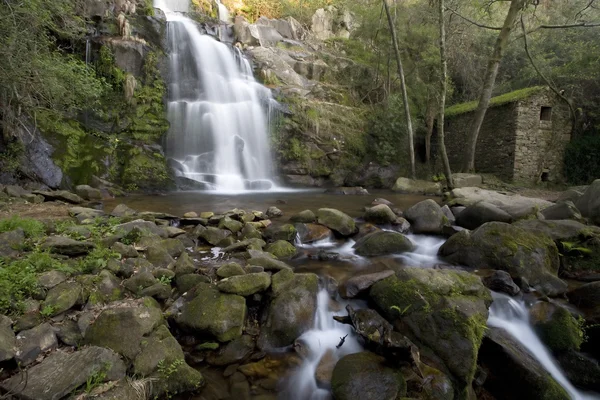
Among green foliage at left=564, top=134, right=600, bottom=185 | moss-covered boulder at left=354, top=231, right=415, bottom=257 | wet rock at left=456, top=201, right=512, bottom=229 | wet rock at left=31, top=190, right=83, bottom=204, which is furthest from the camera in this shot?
green foliage at left=564, top=134, right=600, bottom=185

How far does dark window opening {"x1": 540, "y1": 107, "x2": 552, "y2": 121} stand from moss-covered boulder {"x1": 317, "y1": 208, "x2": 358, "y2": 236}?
13034 mm

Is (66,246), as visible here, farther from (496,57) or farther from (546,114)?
(546,114)

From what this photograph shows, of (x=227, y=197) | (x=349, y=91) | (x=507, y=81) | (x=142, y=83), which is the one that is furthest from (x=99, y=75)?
(x=507, y=81)

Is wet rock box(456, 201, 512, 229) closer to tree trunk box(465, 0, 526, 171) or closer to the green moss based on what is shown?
tree trunk box(465, 0, 526, 171)

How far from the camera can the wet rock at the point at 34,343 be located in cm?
228

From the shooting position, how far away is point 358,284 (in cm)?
383

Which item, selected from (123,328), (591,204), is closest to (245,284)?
(123,328)

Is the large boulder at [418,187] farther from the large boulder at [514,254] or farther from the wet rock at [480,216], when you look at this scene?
the large boulder at [514,254]

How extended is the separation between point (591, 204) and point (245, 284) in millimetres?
6973

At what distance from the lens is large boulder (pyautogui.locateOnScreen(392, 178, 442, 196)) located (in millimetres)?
12938

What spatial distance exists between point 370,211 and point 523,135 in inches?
428

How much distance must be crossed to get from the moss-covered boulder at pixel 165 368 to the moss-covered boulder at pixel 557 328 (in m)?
3.42

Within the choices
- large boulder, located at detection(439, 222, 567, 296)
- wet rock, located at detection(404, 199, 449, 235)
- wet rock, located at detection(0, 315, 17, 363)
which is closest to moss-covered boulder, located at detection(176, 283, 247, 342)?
wet rock, located at detection(0, 315, 17, 363)

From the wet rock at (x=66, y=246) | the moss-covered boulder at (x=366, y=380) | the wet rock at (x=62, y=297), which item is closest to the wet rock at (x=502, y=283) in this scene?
the moss-covered boulder at (x=366, y=380)
